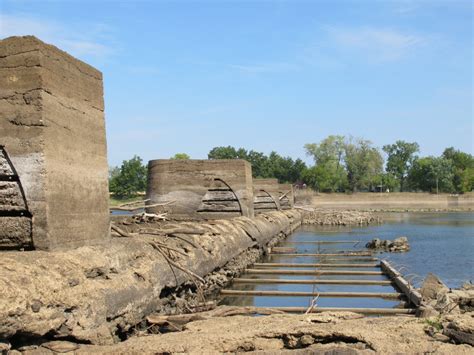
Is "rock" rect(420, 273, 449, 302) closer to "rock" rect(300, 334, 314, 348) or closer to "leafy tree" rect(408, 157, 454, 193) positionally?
"rock" rect(300, 334, 314, 348)

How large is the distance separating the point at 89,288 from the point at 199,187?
1066 centimetres

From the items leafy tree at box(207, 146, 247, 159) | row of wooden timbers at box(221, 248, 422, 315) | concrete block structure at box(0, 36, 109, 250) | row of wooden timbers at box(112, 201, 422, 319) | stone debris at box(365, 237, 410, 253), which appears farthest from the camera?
leafy tree at box(207, 146, 247, 159)

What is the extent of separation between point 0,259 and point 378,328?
152 inches

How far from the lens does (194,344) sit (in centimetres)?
565

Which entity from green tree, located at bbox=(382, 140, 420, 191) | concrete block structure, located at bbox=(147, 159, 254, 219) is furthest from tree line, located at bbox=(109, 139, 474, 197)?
concrete block structure, located at bbox=(147, 159, 254, 219)

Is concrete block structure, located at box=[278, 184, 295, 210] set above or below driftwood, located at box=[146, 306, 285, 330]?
above

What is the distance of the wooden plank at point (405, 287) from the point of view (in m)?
10.6

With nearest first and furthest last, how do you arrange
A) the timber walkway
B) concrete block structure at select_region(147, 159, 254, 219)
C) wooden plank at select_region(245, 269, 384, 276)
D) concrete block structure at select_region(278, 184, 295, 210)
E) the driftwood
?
the driftwood, the timber walkway, wooden plank at select_region(245, 269, 384, 276), concrete block structure at select_region(147, 159, 254, 219), concrete block structure at select_region(278, 184, 295, 210)

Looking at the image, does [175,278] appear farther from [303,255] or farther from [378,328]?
[303,255]

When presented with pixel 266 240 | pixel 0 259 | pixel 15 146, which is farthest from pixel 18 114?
pixel 266 240

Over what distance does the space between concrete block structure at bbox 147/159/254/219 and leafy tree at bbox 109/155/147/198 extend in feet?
174

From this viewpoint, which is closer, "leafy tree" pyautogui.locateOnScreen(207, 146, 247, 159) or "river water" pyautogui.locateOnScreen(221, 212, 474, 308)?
"river water" pyautogui.locateOnScreen(221, 212, 474, 308)

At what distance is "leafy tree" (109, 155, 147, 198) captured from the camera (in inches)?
Answer: 2800

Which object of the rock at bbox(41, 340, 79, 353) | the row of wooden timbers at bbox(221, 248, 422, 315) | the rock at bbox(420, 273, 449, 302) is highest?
the rock at bbox(41, 340, 79, 353)
